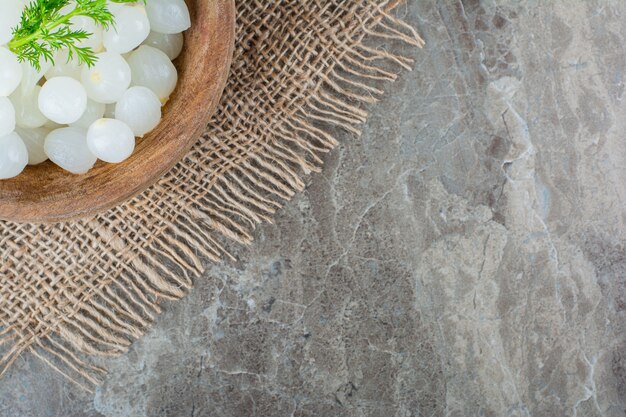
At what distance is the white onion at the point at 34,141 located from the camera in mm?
890

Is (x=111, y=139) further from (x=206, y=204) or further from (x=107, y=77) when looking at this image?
(x=206, y=204)

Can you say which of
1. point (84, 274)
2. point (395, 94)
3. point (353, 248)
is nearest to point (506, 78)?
point (395, 94)

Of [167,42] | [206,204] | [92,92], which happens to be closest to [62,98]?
[92,92]

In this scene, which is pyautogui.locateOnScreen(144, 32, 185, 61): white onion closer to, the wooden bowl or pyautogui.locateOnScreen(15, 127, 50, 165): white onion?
the wooden bowl

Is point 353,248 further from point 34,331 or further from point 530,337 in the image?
point 34,331

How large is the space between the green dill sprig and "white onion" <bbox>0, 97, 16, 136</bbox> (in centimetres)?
5

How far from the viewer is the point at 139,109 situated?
862mm

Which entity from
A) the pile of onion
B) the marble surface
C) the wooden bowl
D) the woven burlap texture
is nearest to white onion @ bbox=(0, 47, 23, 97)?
the pile of onion

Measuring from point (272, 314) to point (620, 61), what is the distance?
574mm

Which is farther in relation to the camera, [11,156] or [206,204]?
[206,204]

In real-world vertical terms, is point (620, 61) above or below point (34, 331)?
above

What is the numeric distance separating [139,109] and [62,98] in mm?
82

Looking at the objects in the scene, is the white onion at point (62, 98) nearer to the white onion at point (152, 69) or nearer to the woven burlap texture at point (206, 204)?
the white onion at point (152, 69)

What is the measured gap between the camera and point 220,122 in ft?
3.23
